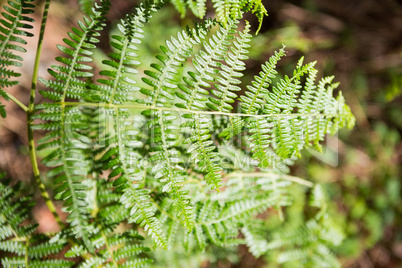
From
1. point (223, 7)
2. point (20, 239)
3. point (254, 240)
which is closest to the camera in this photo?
point (223, 7)

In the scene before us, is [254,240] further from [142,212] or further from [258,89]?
[258,89]

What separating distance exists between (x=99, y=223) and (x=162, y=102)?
31.4 inches

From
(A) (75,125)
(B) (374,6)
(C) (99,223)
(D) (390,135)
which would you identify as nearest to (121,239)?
(C) (99,223)

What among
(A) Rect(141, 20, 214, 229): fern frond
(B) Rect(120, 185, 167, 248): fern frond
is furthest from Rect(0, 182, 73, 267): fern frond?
(A) Rect(141, 20, 214, 229): fern frond

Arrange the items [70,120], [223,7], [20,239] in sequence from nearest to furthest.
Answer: [223,7], [70,120], [20,239]

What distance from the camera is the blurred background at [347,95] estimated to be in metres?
2.90

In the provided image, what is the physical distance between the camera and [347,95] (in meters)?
3.67

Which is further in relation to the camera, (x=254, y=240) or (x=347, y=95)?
(x=347, y=95)

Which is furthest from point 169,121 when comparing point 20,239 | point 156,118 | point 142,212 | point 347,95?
point 347,95

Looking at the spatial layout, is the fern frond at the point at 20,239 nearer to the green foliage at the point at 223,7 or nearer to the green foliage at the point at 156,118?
the green foliage at the point at 156,118

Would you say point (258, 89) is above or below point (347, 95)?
above

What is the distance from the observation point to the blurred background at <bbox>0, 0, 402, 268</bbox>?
114 inches

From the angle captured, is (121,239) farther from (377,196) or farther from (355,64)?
(355,64)

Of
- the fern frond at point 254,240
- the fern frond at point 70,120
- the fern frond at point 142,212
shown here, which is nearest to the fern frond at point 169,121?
the fern frond at point 142,212
